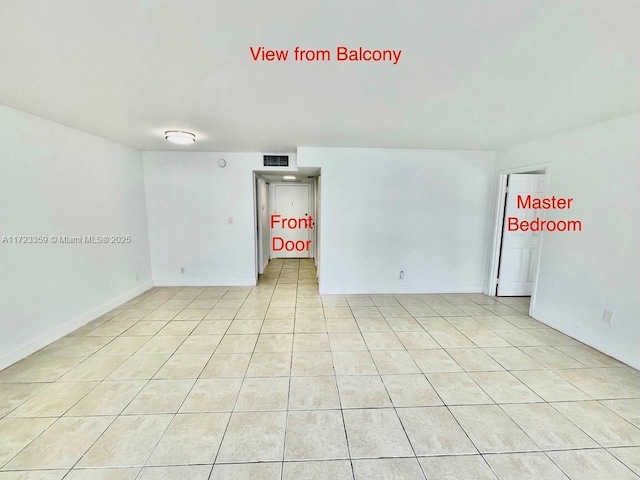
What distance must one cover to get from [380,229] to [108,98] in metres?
3.55

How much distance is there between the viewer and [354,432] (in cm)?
167

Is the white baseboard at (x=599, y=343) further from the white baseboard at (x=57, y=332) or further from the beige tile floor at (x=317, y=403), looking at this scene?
the white baseboard at (x=57, y=332)

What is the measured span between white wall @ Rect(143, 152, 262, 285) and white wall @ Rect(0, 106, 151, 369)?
50cm

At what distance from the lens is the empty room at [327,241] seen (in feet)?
4.65

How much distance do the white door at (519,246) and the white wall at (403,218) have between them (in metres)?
0.27

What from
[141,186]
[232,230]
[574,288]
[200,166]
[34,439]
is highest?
[200,166]

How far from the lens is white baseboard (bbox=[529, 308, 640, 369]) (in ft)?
7.77

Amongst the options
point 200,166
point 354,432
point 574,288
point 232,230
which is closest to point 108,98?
point 200,166

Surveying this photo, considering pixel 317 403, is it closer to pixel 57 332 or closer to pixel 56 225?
pixel 57 332

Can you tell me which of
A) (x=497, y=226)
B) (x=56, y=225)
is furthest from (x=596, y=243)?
(x=56, y=225)

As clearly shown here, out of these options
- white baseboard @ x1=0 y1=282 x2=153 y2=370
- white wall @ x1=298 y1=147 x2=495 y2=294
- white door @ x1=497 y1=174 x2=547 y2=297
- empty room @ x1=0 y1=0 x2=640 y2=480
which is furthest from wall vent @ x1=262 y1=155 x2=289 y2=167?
white door @ x1=497 y1=174 x2=547 y2=297

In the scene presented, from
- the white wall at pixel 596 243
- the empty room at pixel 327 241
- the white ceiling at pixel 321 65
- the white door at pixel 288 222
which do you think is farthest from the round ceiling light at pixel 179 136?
the white wall at pixel 596 243

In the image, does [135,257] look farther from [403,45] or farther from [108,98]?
[403,45]

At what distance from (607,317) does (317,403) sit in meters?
2.93
